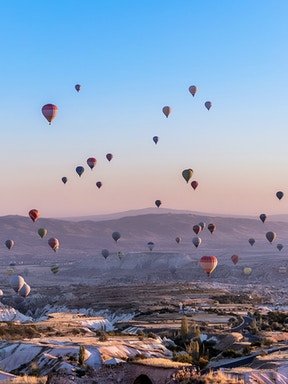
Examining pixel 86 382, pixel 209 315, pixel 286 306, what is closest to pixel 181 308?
pixel 209 315

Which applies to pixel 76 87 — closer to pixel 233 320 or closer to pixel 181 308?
pixel 181 308

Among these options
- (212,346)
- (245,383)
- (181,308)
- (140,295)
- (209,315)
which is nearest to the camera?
(245,383)

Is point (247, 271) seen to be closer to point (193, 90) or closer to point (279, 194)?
point (279, 194)

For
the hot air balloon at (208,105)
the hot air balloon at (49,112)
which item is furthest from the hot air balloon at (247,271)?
the hot air balloon at (49,112)

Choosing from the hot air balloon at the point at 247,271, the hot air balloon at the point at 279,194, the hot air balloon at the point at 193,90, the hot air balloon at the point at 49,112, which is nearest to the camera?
the hot air balloon at the point at 49,112

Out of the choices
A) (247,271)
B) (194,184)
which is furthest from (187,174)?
(247,271)

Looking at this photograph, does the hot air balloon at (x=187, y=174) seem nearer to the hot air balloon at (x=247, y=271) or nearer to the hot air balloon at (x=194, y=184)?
the hot air balloon at (x=194, y=184)

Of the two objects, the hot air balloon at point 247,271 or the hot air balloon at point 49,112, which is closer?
the hot air balloon at point 49,112

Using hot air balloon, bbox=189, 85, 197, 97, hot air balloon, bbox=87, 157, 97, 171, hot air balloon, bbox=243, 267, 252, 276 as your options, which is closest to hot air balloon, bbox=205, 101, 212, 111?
hot air balloon, bbox=189, 85, 197, 97
